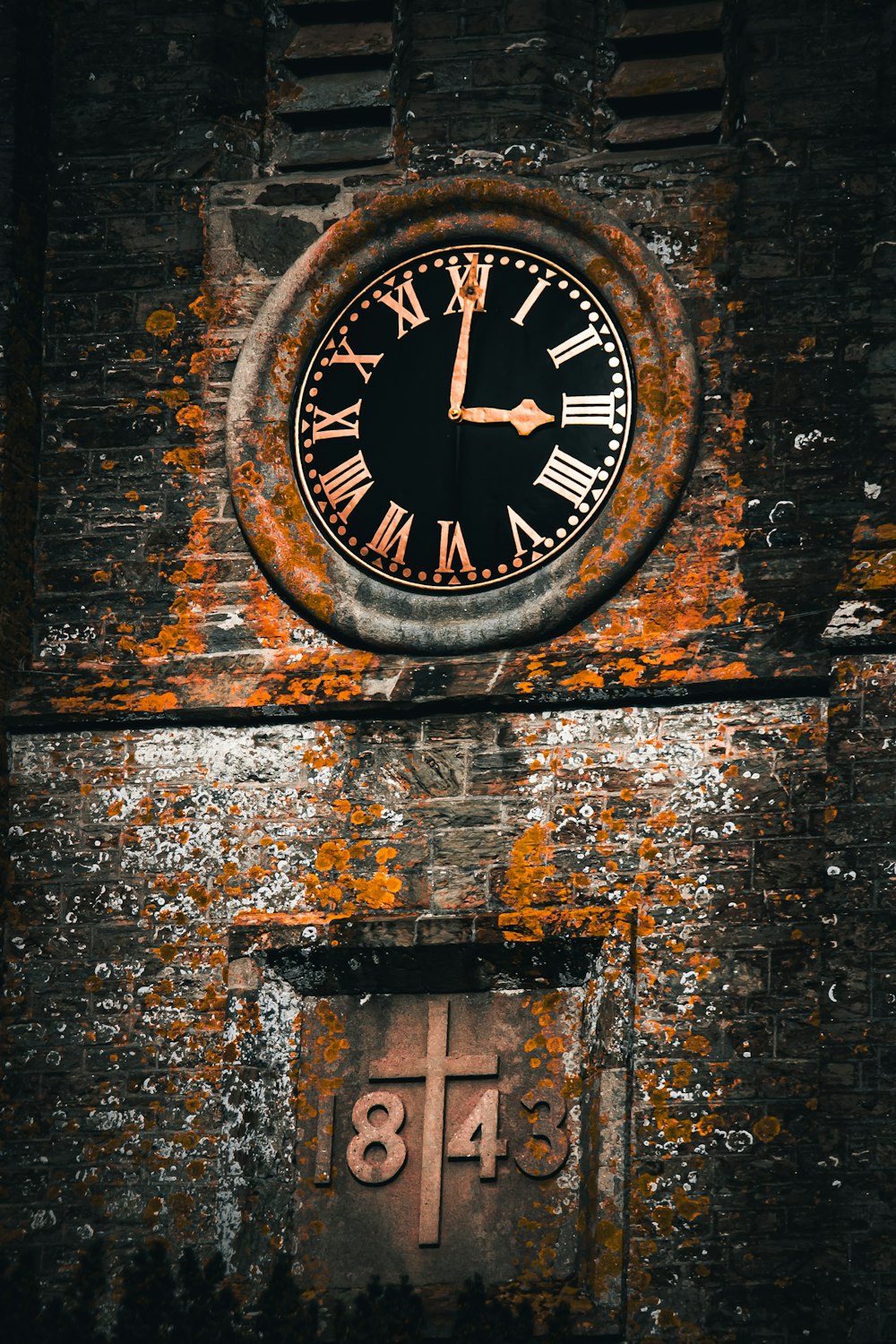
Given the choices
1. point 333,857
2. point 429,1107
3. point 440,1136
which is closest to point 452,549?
point 333,857

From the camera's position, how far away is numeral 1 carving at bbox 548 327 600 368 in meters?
15.3

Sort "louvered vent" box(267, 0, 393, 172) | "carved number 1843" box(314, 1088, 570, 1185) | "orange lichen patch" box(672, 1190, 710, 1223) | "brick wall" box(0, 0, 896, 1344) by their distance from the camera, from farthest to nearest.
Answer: "louvered vent" box(267, 0, 393, 172) → "carved number 1843" box(314, 1088, 570, 1185) → "brick wall" box(0, 0, 896, 1344) → "orange lichen patch" box(672, 1190, 710, 1223)

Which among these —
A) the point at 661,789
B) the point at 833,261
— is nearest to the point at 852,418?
the point at 833,261

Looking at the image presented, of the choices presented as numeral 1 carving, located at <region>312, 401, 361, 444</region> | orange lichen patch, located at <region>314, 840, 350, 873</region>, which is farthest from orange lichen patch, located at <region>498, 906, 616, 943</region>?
numeral 1 carving, located at <region>312, 401, 361, 444</region>

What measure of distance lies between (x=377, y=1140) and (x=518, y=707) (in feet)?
5.87

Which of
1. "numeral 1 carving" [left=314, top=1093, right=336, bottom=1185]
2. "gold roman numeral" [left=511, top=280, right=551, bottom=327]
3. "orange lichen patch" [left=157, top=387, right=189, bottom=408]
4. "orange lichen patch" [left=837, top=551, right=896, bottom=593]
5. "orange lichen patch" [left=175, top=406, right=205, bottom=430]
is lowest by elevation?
"numeral 1 carving" [left=314, top=1093, right=336, bottom=1185]

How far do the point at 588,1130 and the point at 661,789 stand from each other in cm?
136

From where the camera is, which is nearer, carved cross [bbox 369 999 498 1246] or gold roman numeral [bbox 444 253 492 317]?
carved cross [bbox 369 999 498 1246]

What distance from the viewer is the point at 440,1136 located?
14.4m

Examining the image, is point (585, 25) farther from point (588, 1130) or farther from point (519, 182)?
point (588, 1130)

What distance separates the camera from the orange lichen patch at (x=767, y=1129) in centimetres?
1400

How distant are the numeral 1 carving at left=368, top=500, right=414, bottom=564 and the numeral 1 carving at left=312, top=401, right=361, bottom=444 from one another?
1.24ft

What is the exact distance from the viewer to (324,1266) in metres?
14.3

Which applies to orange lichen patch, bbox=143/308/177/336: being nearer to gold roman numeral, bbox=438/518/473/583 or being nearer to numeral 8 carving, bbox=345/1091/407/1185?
gold roman numeral, bbox=438/518/473/583
